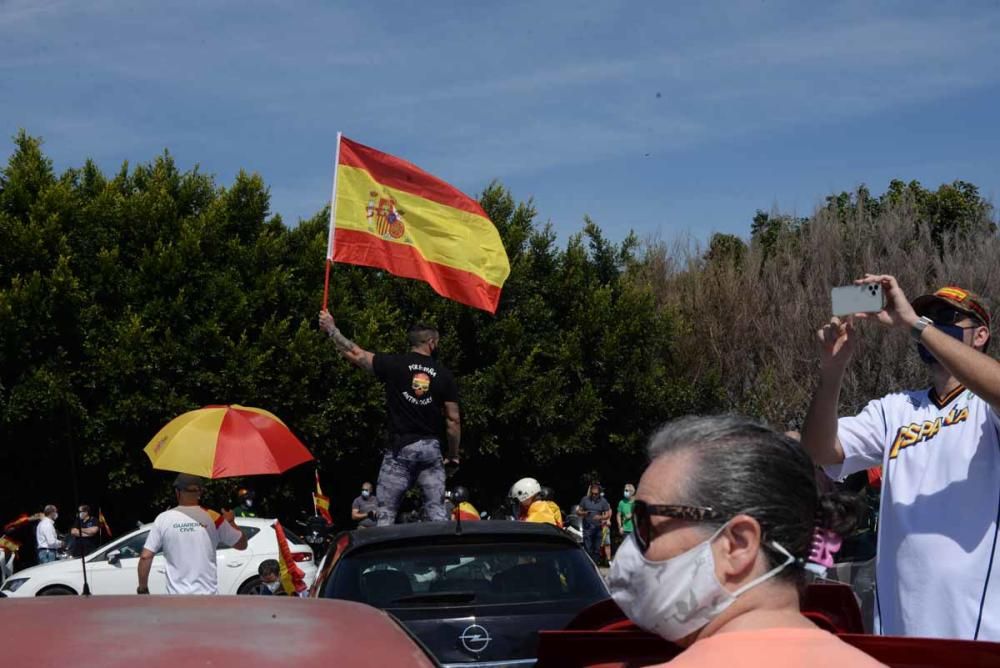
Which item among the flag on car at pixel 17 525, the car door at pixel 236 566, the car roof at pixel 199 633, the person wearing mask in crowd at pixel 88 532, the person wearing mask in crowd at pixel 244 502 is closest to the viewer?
the car roof at pixel 199 633

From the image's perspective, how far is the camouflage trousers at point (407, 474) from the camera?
9.49 m

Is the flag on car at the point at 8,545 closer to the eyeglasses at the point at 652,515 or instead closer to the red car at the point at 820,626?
the red car at the point at 820,626

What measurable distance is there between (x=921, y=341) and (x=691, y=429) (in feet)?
4.62

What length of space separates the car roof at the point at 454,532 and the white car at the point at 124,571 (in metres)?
10.5

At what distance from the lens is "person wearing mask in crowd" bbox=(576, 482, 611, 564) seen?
79.4 ft

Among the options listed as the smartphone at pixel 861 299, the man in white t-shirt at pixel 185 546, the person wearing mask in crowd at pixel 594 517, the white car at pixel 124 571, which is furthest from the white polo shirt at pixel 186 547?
the person wearing mask in crowd at pixel 594 517

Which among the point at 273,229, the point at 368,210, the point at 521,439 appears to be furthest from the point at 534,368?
the point at 368,210

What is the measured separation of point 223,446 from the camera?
996 centimetres

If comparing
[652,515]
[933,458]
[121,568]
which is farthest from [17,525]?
[652,515]

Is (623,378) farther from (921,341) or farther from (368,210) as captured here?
(921,341)

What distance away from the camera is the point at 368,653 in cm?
281

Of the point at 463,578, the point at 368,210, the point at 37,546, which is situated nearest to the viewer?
the point at 463,578

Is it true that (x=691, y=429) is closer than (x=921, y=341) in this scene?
Yes

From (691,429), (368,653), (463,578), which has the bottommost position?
(463,578)
